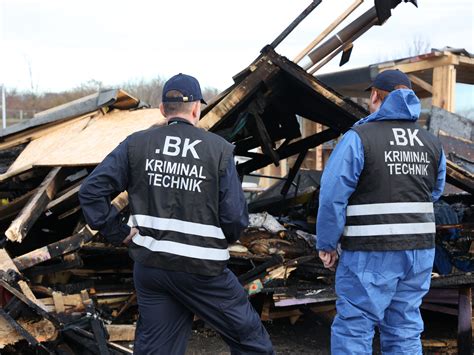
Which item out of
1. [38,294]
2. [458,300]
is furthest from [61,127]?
[458,300]

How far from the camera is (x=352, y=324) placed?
2.90 meters

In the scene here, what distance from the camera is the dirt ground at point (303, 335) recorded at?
438cm

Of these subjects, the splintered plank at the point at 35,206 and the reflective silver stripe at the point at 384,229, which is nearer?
the reflective silver stripe at the point at 384,229

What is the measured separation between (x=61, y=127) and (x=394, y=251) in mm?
3988

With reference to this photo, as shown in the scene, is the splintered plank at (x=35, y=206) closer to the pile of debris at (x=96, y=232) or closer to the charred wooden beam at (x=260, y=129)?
the pile of debris at (x=96, y=232)

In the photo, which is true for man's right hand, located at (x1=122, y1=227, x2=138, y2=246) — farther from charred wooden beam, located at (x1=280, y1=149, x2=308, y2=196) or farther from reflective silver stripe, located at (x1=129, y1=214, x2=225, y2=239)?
charred wooden beam, located at (x1=280, y1=149, x2=308, y2=196)

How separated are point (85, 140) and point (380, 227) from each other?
2.94 meters

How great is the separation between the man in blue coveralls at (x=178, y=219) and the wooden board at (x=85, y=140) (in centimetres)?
140

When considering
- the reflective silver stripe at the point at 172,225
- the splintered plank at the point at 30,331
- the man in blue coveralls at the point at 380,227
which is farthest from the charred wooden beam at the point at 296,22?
the splintered plank at the point at 30,331

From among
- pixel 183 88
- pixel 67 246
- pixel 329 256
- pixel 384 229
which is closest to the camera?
pixel 183 88

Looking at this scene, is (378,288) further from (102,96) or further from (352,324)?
(102,96)

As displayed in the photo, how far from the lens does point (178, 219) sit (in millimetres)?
2643

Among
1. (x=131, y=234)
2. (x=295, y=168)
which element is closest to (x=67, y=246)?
(x=131, y=234)

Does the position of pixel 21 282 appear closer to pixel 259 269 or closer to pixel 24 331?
pixel 24 331
